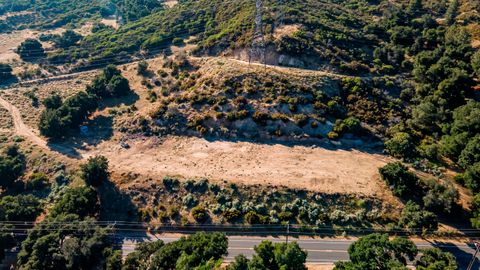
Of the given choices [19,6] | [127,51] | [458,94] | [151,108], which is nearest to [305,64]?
[458,94]

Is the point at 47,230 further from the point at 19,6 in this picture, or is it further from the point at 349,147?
the point at 19,6

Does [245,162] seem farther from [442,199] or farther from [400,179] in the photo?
[442,199]

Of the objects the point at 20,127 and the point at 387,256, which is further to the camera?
the point at 20,127

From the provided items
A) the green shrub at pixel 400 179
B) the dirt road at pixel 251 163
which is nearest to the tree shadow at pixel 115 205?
the dirt road at pixel 251 163

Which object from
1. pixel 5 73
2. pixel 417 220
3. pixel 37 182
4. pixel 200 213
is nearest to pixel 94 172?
pixel 37 182

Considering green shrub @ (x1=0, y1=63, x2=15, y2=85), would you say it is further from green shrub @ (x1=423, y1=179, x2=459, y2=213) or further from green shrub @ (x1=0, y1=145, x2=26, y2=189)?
green shrub @ (x1=423, y1=179, x2=459, y2=213)

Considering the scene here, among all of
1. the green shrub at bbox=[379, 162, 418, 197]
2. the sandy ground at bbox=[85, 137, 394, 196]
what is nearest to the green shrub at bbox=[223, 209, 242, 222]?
the sandy ground at bbox=[85, 137, 394, 196]
